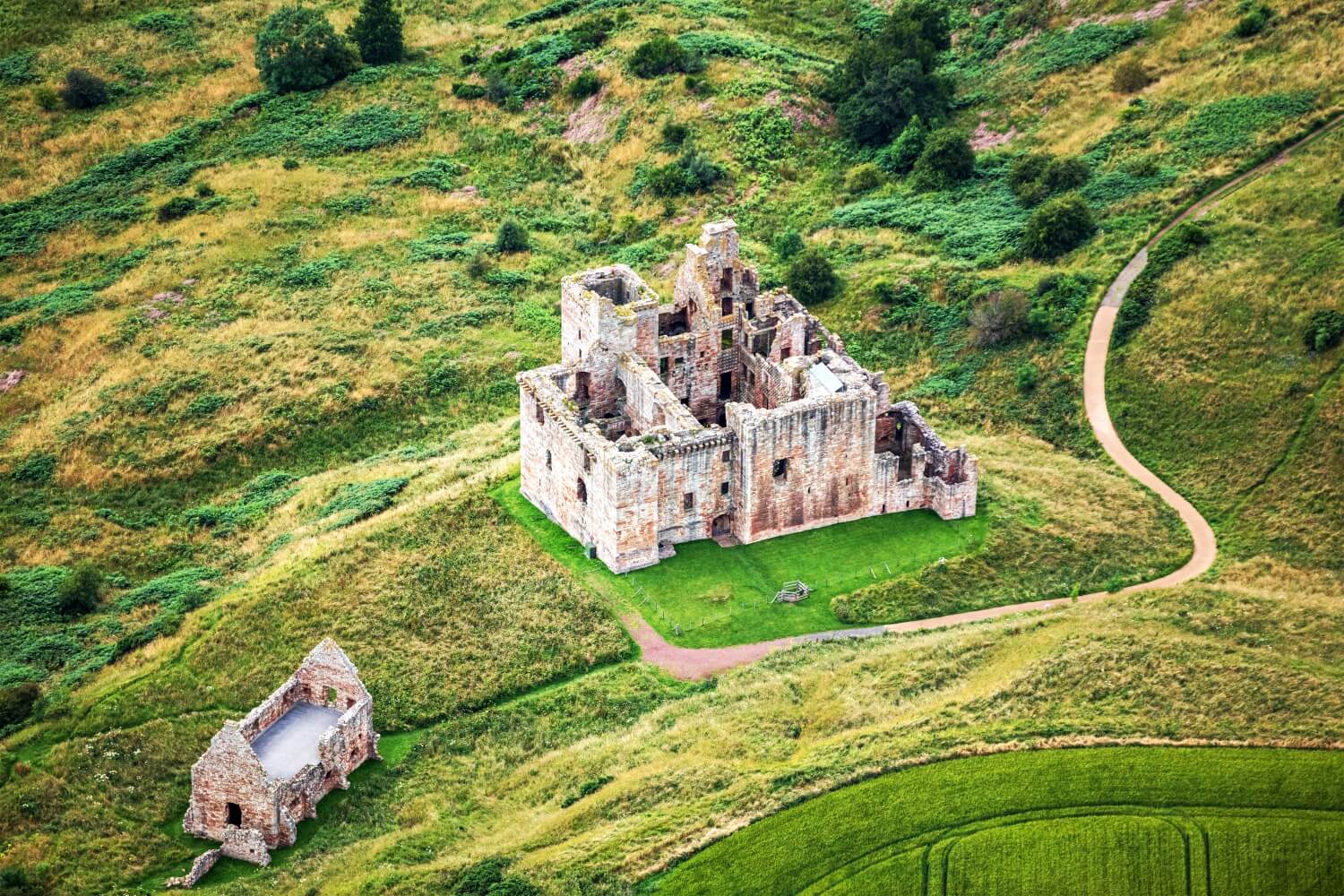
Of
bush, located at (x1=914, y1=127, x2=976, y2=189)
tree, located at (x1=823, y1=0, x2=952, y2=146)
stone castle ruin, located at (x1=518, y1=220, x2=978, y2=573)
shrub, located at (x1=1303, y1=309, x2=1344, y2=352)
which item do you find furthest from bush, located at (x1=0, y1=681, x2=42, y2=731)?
tree, located at (x1=823, y1=0, x2=952, y2=146)

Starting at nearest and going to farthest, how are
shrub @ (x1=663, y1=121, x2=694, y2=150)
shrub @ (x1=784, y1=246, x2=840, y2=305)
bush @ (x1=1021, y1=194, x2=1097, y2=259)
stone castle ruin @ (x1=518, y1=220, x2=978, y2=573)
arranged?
stone castle ruin @ (x1=518, y1=220, x2=978, y2=573) < bush @ (x1=1021, y1=194, x2=1097, y2=259) < shrub @ (x1=784, y1=246, x2=840, y2=305) < shrub @ (x1=663, y1=121, x2=694, y2=150)

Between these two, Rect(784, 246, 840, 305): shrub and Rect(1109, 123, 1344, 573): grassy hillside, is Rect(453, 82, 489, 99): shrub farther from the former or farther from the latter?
Rect(1109, 123, 1344, 573): grassy hillside

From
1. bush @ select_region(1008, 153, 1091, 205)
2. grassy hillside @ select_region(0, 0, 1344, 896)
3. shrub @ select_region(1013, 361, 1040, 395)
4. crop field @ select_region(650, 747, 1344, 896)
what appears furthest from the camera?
bush @ select_region(1008, 153, 1091, 205)

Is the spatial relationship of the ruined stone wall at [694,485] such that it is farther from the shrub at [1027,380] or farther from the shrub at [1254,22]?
the shrub at [1254,22]

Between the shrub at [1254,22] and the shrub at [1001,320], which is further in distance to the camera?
the shrub at [1254,22]

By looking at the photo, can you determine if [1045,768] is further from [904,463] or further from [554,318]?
[554,318]

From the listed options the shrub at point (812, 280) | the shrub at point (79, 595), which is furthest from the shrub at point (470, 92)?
the shrub at point (79, 595)
